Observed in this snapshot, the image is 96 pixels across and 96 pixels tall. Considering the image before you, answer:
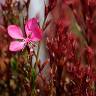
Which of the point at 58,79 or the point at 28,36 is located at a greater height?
the point at 28,36

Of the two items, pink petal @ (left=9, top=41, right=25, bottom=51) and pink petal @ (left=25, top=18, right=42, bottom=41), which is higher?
pink petal @ (left=25, top=18, right=42, bottom=41)

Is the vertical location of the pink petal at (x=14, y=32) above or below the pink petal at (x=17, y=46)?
above

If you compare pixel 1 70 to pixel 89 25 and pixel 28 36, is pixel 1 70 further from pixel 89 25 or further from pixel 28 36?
pixel 89 25

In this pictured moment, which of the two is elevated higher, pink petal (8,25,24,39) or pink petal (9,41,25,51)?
pink petal (8,25,24,39)

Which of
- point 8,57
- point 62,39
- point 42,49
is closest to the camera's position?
point 62,39

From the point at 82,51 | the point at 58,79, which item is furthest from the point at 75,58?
the point at 82,51

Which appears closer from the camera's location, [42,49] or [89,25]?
[89,25]
